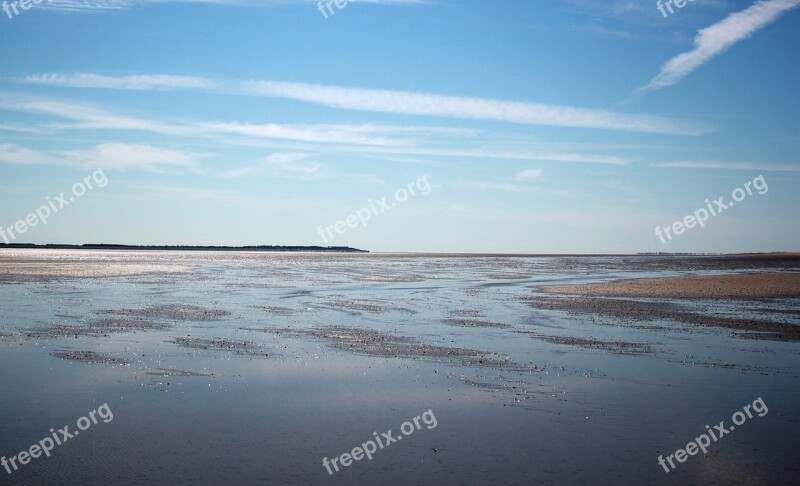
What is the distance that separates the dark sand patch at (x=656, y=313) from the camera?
72.8 ft

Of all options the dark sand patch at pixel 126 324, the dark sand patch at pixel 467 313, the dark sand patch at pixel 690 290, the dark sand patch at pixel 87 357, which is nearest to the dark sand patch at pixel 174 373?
the dark sand patch at pixel 87 357

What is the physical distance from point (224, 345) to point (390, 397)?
7725mm

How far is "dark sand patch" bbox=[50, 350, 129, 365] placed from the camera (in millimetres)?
15747

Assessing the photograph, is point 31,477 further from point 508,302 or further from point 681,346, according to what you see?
point 508,302

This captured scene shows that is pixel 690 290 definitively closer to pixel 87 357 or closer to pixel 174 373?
pixel 174 373

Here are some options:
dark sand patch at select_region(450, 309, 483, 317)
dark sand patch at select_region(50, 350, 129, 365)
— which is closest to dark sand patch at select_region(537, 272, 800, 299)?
dark sand patch at select_region(450, 309, 483, 317)

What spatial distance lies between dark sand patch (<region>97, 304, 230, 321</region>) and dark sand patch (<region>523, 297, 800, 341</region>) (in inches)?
621

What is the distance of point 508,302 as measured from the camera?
33656mm

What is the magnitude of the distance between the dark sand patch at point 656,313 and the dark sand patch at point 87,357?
1981cm

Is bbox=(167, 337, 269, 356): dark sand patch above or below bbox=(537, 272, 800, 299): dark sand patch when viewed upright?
above

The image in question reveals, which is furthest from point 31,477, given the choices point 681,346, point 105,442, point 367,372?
point 681,346

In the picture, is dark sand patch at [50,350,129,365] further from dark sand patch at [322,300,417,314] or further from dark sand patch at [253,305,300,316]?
dark sand patch at [322,300,417,314]

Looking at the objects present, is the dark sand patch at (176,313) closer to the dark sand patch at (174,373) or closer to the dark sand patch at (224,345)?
the dark sand patch at (224,345)

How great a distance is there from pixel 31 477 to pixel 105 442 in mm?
1443
